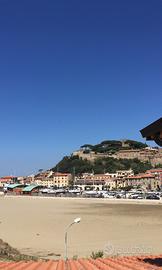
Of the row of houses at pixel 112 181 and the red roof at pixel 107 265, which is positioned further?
the row of houses at pixel 112 181

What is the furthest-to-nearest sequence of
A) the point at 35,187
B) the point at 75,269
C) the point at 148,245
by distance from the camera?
the point at 35,187, the point at 148,245, the point at 75,269

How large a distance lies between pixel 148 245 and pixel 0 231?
483 inches

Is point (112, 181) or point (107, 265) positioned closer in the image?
point (107, 265)

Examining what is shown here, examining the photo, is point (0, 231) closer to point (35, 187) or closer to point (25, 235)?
point (25, 235)

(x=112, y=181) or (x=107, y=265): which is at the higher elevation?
(x=112, y=181)

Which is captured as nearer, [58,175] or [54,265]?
[54,265]

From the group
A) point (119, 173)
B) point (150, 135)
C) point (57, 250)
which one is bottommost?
point (57, 250)

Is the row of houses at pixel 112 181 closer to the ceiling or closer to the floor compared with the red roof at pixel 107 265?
closer to the ceiling

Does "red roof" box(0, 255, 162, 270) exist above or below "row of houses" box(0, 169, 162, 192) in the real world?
below

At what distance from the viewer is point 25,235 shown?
2752cm

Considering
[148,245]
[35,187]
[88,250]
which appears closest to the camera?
[88,250]

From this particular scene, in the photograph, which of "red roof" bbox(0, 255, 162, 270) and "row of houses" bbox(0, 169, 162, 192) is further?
"row of houses" bbox(0, 169, 162, 192)

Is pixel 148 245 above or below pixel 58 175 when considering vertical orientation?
below

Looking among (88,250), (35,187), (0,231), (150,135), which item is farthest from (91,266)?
(35,187)
